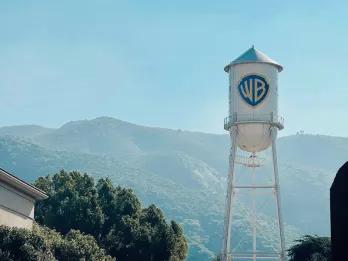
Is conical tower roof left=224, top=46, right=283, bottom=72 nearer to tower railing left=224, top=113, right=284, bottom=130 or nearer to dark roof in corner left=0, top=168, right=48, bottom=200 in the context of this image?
tower railing left=224, top=113, right=284, bottom=130

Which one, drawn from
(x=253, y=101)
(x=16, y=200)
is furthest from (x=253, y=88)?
(x=16, y=200)

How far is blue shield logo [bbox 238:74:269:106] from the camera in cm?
7581

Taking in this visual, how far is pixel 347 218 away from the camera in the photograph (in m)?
6.56

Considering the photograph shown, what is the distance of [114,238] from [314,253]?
19.1 meters

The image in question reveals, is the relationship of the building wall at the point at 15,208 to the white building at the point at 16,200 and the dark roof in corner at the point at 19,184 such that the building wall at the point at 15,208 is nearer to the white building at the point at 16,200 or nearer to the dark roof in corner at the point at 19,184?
the white building at the point at 16,200

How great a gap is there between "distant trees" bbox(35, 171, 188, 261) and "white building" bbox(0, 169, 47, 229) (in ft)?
72.0

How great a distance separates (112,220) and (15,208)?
98.4 feet

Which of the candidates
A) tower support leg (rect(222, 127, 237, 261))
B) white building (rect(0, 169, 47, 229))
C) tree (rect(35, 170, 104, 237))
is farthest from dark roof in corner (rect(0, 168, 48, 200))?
tree (rect(35, 170, 104, 237))

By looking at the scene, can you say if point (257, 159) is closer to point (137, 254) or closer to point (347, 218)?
point (137, 254)

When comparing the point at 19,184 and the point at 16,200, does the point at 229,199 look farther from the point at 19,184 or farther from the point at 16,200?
the point at 19,184

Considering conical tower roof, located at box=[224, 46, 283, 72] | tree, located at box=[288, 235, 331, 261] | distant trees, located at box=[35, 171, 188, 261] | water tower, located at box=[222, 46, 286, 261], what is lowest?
tree, located at box=[288, 235, 331, 261]

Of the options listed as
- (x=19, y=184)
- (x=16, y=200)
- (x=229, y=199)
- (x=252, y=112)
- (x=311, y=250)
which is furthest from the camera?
(x=311, y=250)

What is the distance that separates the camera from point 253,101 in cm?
7544

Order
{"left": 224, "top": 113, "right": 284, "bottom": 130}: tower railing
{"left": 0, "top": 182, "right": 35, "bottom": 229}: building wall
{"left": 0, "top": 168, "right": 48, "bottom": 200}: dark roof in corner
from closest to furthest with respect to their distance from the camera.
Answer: {"left": 0, "top": 168, "right": 48, "bottom": 200}: dark roof in corner < {"left": 0, "top": 182, "right": 35, "bottom": 229}: building wall < {"left": 224, "top": 113, "right": 284, "bottom": 130}: tower railing
